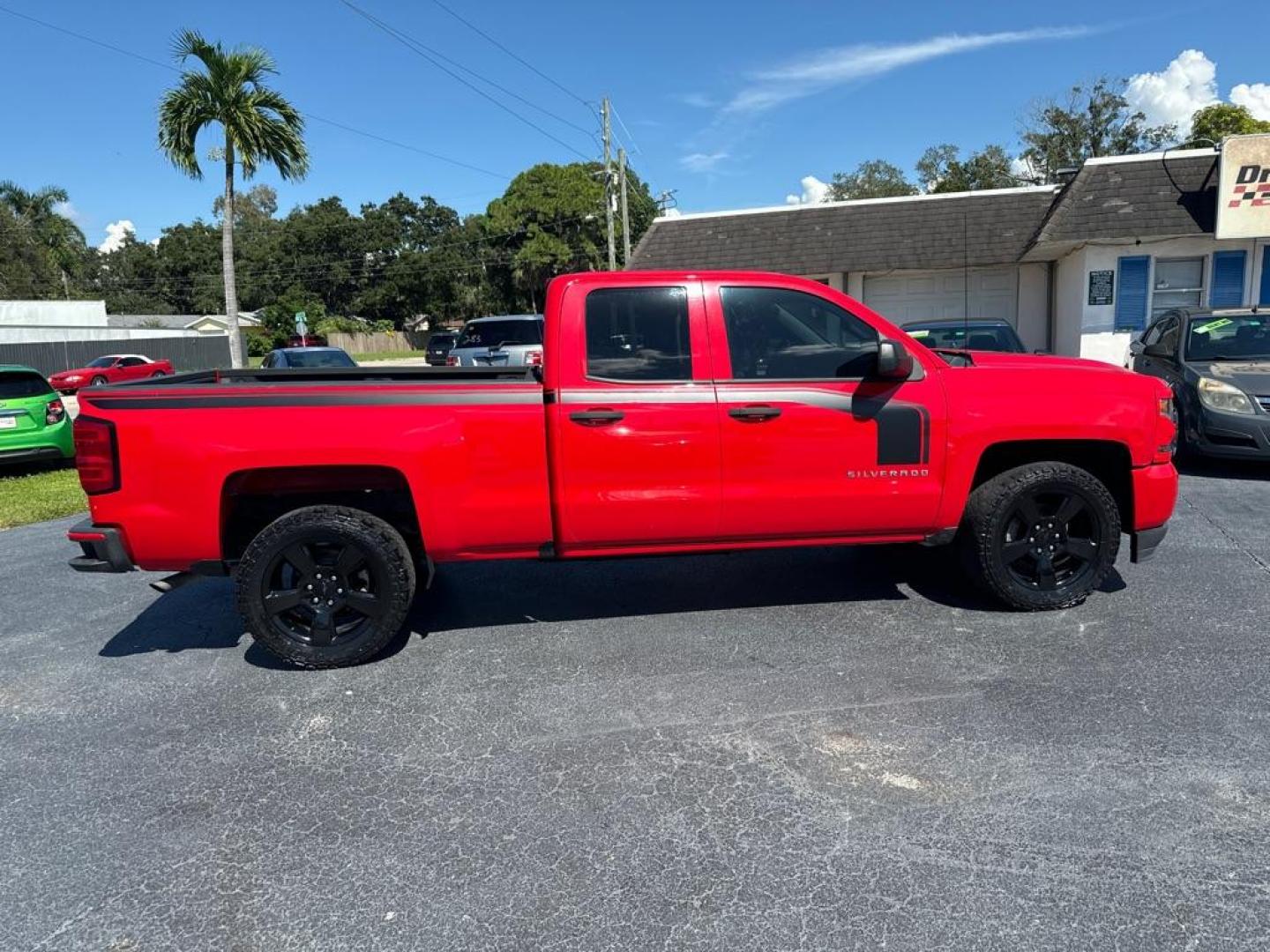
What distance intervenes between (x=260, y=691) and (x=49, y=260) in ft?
258

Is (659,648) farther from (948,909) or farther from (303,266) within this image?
(303,266)

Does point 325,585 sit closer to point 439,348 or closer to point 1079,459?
point 1079,459

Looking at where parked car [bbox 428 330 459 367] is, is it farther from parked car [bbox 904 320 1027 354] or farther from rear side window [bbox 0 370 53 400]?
parked car [bbox 904 320 1027 354]

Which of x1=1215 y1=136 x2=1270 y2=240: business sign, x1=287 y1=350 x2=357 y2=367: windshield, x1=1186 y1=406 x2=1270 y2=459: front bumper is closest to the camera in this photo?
x1=1186 y1=406 x2=1270 y2=459: front bumper

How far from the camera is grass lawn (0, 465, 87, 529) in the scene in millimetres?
8711

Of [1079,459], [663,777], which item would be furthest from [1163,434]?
[663,777]

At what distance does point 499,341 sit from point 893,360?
11.9 metres

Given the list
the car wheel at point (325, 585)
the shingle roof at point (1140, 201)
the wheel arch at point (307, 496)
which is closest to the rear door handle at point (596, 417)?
the wheel arch at point (307, 496)

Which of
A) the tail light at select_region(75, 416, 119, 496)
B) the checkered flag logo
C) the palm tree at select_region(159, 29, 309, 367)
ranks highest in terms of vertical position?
the palm tree at select_region(159, 29, 309, 367)

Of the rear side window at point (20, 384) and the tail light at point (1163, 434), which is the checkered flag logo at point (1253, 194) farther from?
the rear side window at point (20, 384)

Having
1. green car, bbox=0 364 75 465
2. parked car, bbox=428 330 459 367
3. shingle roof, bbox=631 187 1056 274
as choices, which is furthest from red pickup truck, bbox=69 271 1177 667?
parked car, bbox=428 330 459 367

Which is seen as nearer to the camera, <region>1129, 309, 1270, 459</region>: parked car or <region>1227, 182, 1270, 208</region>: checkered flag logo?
<region>1129, 309, 1270, 459</region>: parked car

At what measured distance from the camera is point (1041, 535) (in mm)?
4773

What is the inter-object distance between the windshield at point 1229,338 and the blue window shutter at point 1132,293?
6879 mm
